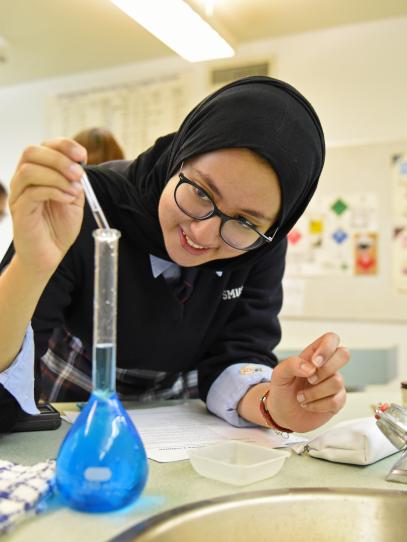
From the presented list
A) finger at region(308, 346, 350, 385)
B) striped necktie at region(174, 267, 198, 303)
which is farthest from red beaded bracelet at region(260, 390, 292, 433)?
striped necktie at region(174, 267, 198, 303)

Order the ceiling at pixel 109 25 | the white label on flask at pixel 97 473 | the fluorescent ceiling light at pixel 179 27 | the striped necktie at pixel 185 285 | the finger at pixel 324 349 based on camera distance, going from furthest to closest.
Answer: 1. the ceiling at pixel 109 25
2. the fluorescent ceiling light at pixel 179 27
3. the striped necktie at pixel 185 285
4. the finger at pixel 324 349
5. the white label on flask at pixel 97 473

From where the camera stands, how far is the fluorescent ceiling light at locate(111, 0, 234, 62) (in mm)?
2281

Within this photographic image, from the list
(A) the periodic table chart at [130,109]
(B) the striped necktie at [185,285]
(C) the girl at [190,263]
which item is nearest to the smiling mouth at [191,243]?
(C) the girl at [190,263]

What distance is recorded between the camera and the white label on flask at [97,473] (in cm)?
55

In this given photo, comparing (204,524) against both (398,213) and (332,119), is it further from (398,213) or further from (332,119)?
(332,119)

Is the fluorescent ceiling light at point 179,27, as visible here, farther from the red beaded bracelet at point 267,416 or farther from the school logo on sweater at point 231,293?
the red beaded bracelet at point 267,416

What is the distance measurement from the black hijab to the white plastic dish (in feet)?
1.29

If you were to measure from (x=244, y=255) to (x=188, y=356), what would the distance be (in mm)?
240

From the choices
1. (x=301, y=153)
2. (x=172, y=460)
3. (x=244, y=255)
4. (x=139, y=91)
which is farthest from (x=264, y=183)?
(x=139, y=91)

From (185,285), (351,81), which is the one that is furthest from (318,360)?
(351,81)

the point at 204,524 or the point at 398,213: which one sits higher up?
the point at 398,213

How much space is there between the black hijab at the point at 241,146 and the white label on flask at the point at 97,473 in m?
0.51

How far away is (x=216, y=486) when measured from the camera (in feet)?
2.19

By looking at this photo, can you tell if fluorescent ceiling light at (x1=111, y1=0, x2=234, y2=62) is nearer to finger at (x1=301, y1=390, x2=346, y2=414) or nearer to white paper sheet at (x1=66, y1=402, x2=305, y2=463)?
white paper sheet at (x1=66, y1=402, x2=305, y2=463)
